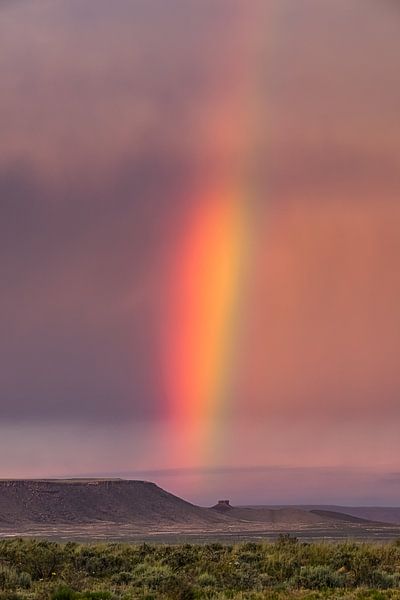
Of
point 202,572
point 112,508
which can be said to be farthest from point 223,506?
point 202,572

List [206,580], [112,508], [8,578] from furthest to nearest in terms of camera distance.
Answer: [112,508], [8,578], [206,580]

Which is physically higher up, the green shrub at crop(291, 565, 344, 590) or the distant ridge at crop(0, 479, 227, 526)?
the distant ridge at crop(0, 479, 227, 526)

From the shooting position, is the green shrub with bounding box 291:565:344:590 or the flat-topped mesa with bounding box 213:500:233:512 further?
the flat-topped mesa with bounding box 213:500:233:512

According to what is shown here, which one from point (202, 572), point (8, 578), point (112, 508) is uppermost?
point (112, 508)

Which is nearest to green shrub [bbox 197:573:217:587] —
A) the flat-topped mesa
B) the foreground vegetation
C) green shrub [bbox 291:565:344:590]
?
the foreground vegetation

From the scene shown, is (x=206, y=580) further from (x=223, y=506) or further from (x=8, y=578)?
(x=223, y=506)

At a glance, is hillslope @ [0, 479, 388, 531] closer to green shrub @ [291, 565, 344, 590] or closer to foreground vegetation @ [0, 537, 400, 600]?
foreground vegetation @ [0, 537, 400, 600]

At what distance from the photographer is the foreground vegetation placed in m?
28.0

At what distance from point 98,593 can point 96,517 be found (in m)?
130

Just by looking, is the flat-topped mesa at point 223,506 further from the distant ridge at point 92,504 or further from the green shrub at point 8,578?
the green shrub at point 8,578

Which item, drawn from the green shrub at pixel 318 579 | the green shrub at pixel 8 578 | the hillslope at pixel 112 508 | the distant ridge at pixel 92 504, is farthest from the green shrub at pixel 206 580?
the distant ridge at pixel 92 504

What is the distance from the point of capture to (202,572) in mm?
33688

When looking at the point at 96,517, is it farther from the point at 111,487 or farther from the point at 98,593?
the point at 98,593

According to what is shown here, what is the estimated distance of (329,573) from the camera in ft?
104
